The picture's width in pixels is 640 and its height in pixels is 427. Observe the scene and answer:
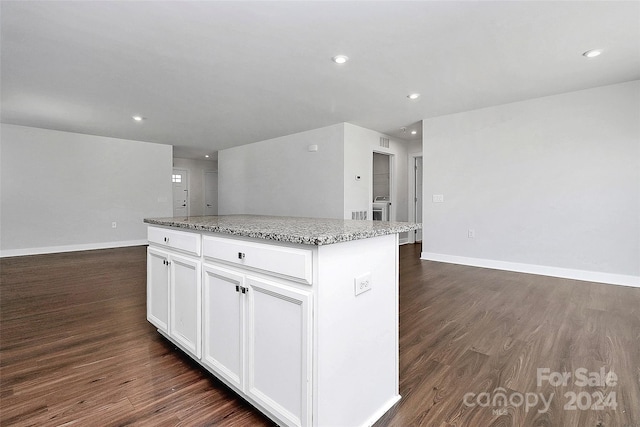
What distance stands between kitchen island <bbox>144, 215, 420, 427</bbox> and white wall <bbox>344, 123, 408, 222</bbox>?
4.07 metres

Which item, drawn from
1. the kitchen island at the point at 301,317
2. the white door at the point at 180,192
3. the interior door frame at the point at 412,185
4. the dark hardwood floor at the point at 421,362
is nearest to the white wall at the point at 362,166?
the interior door frame at the point at 412,185

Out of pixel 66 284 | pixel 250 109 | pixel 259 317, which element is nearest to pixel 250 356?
pixel 259 317

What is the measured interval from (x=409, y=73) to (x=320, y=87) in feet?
3.55

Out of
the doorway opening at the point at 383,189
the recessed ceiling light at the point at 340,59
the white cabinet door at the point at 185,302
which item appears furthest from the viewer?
the doorway opening at the point at 383,189

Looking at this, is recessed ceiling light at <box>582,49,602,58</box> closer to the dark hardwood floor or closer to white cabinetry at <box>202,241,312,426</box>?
the dark hardwood floor

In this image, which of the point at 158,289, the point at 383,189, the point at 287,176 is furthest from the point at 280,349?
the point at 383,189

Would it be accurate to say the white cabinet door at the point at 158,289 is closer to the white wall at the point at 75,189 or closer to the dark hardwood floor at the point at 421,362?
the dark hardwood floor at the point at 421,362

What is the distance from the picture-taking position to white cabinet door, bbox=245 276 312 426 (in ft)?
3.80

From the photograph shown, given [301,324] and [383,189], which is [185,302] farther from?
[383,189]

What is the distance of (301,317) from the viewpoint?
3.81 feet

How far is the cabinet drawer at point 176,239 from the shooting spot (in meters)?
1.75

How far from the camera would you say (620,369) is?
1830 millimetres

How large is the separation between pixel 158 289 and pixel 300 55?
245 centimetres

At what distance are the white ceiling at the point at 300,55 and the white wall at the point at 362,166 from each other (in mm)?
813
